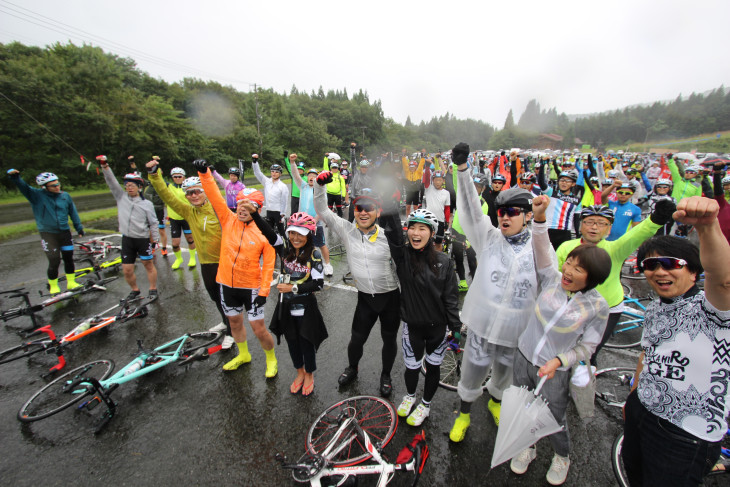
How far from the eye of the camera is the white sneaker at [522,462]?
2.78 meters

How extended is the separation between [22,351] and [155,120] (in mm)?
35131

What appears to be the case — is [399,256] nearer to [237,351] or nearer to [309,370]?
[309,370]

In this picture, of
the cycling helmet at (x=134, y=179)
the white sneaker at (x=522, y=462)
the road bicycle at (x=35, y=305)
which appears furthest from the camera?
the cycling helmet at (x=134, y=179)

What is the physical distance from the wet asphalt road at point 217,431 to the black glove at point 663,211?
91.2 inches

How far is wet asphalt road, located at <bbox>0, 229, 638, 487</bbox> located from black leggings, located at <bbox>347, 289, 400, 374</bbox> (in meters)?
0.61

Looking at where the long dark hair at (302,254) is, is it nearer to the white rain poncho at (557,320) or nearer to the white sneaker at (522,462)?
the white rain poncho at (557,320)

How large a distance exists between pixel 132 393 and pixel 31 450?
907mm

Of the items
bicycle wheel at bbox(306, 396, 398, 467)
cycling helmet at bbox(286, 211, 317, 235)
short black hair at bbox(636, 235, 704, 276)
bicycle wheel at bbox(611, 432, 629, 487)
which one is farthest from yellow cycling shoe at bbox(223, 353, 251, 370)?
short black hair at bbox(636, 235, 704, 276)

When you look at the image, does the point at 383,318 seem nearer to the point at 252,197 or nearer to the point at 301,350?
the point at 301,350

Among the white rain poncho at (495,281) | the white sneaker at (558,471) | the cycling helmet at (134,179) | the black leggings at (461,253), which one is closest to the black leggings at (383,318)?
the white rain poncho at (495,281)

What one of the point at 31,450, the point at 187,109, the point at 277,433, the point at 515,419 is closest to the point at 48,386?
the point at 31,450

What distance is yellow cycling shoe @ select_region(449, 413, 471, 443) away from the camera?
3.08m

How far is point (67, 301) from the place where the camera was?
6289mm

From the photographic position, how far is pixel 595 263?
7.10ft
